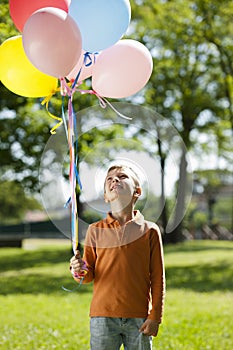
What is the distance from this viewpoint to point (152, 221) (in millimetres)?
2969

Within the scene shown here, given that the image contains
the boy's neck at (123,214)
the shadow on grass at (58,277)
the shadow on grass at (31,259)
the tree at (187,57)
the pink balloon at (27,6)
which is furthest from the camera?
the shadow on grass at (31,259)

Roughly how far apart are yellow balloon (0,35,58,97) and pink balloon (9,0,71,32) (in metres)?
0.12

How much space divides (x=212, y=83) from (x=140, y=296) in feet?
57.0

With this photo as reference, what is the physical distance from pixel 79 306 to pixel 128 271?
5756 millimetres

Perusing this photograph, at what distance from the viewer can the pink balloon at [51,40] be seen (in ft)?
8.55

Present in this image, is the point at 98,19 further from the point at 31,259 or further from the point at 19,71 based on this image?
the point at 31,259

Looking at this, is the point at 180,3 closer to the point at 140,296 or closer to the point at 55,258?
the point at 55,258

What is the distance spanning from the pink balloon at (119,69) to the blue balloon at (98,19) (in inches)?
2.8

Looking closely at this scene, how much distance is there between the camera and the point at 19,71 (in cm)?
298

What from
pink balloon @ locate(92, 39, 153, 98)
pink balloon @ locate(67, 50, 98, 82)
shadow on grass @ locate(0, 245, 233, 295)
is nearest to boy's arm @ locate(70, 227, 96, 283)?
pink balloon @ locate(92, 39, 153, 98)

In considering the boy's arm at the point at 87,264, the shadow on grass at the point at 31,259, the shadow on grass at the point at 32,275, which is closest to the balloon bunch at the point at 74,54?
the boy's arm at the point at 87,264

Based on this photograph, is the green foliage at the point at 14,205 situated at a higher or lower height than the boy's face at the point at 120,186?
lower

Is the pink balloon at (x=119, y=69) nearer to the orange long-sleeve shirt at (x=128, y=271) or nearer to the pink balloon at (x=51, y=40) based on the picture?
the pink balloon at (x=51, y=40)

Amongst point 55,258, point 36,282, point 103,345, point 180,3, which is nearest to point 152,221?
point 103,345
